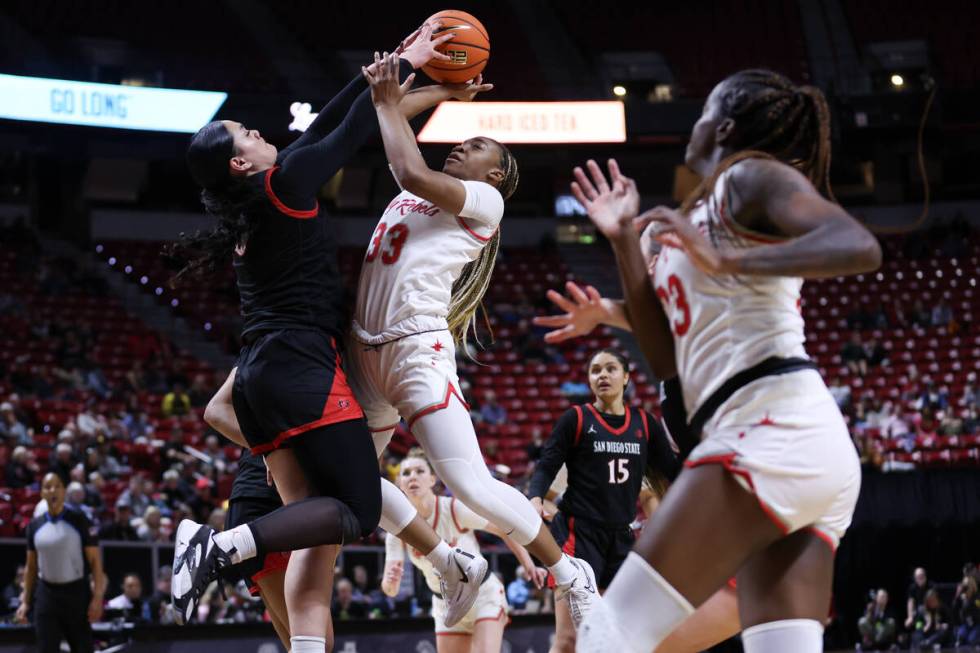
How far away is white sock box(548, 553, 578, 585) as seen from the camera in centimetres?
457

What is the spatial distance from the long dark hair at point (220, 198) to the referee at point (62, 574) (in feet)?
18.3

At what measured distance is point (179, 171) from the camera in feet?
82.6

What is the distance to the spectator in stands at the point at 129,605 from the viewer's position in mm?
10875

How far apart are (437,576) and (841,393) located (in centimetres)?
1376

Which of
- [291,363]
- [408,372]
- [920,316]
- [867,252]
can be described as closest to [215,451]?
[408,372]

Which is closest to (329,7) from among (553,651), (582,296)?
(553,651)

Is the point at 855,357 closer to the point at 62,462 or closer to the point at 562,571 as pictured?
the point at 62,462

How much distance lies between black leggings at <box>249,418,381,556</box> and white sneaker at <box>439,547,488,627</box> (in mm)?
568

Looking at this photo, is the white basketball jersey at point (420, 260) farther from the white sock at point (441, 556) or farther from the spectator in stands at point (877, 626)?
the spectator in stands at point (877, 626)

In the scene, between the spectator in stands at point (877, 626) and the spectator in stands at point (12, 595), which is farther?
the spectator in stands at point (877, 626)

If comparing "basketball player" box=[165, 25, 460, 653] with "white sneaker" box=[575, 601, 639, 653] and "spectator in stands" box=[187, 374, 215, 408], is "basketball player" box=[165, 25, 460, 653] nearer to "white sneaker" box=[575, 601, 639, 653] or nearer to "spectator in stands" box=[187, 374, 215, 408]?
"white sneaker" box=[575, 601, 639, 653]

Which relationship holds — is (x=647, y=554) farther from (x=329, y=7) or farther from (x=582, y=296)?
(x=329, y=7)

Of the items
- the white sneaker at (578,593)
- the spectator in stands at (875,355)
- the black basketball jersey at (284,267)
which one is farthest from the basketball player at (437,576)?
the spectator in stands at (875,355)

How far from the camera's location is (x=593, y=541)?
621 cm
